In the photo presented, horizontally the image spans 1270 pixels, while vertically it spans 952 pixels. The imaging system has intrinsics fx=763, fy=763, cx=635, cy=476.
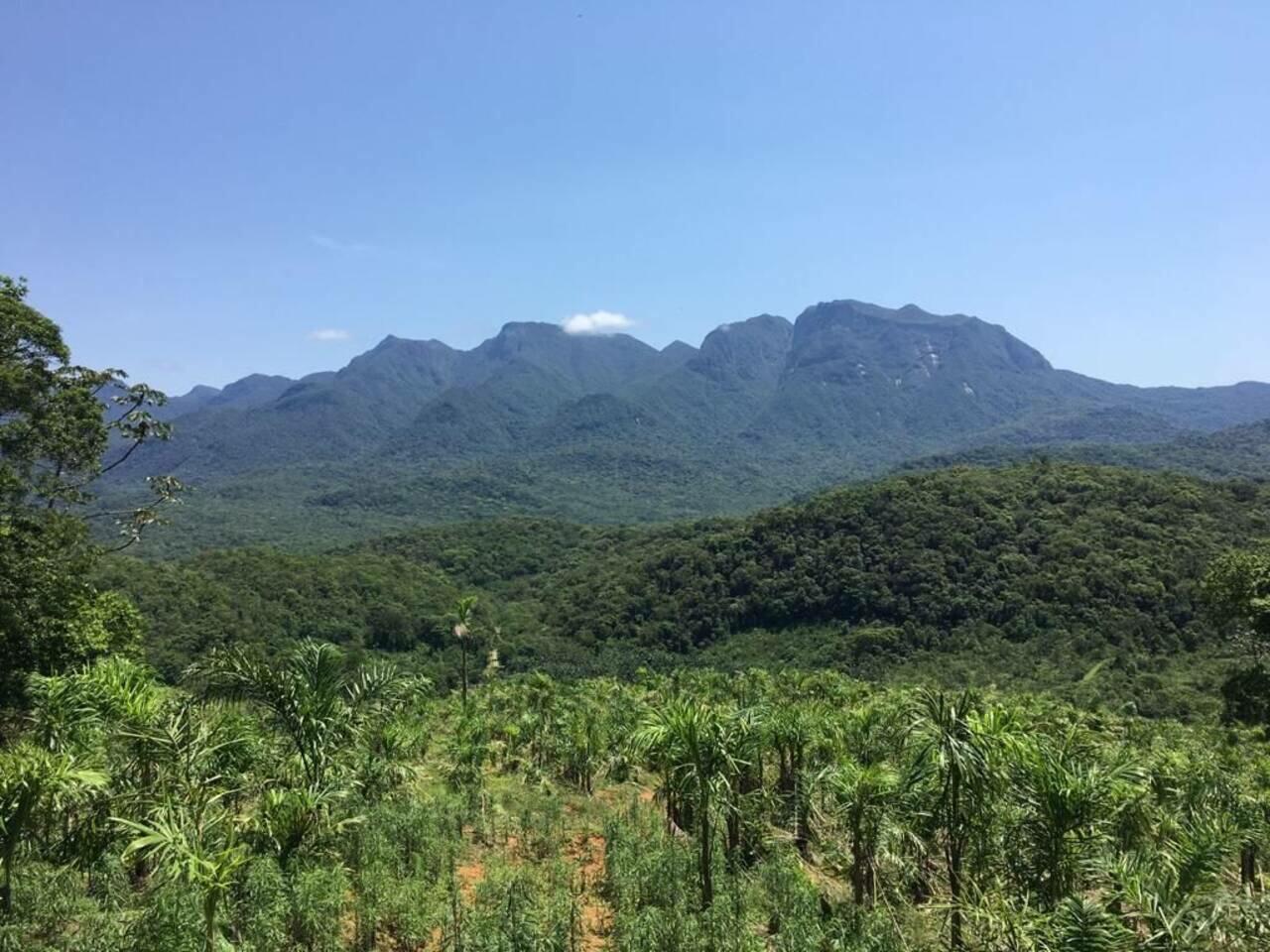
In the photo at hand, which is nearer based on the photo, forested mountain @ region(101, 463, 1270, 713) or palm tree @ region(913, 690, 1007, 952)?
palm tree @ region(913, 690, 1007, 952)

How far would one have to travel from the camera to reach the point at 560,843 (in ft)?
56.5

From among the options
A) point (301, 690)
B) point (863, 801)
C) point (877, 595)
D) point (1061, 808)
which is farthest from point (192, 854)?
point (877, 595)

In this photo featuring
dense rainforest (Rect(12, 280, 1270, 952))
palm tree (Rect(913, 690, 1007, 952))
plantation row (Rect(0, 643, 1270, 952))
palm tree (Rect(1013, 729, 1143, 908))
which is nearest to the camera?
plantation row (Rect(0, 643, 1270, 952))

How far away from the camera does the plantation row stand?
9195 mm

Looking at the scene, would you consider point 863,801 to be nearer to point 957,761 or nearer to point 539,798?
point 957,761

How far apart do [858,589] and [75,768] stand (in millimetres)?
81480

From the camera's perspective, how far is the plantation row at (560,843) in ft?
30.2

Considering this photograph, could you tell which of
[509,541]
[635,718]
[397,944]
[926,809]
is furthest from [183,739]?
[509,541]

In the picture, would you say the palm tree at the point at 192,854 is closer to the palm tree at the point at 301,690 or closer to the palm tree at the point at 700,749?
the palm tree at the point at 301,690

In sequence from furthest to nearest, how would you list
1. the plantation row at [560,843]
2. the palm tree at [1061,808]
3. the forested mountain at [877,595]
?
the forested mountain at [877,595], the palm tree at [1061,808], the plantation row at [560,843]

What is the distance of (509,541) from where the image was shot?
474 ft

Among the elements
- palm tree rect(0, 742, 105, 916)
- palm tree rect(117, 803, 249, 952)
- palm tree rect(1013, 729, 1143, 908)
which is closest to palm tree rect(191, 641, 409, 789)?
palm tree rect(0, 742, 105, 916)

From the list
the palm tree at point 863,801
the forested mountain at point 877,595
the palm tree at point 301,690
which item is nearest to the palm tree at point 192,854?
the palm tree at point 301,690

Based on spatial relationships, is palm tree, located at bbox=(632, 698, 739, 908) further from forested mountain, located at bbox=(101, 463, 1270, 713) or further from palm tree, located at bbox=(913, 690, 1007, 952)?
forested mountain, located at bbox=(101, 463, 1270, 713)
